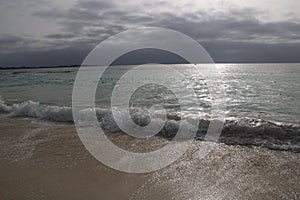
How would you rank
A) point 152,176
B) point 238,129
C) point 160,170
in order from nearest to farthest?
point 152,176 → point 160,170 → point 238,129

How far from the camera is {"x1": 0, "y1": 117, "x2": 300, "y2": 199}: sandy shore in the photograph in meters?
4.09

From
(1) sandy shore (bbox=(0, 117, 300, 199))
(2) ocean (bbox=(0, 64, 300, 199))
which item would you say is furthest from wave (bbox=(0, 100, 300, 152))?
(1) sandy shore (bbox=(0, 117, 300, 199))

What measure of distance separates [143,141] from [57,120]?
4.31 metres

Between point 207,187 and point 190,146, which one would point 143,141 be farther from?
point 207,187

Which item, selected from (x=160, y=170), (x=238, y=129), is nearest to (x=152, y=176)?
(x=160, y=170)

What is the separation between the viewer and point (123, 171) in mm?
4945

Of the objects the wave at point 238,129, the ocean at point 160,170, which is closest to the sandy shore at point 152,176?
the ocean at point 160,170

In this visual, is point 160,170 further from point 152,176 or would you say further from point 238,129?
point 238,129

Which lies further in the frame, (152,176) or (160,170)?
(160,170)

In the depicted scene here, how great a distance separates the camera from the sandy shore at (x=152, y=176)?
4.09m

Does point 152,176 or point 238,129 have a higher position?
point 238,129

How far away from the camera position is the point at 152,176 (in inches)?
187

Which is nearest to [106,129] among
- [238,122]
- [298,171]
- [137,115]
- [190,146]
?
[137,115]

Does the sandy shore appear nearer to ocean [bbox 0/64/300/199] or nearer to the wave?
ocean [bbox 0/64/300/199]
